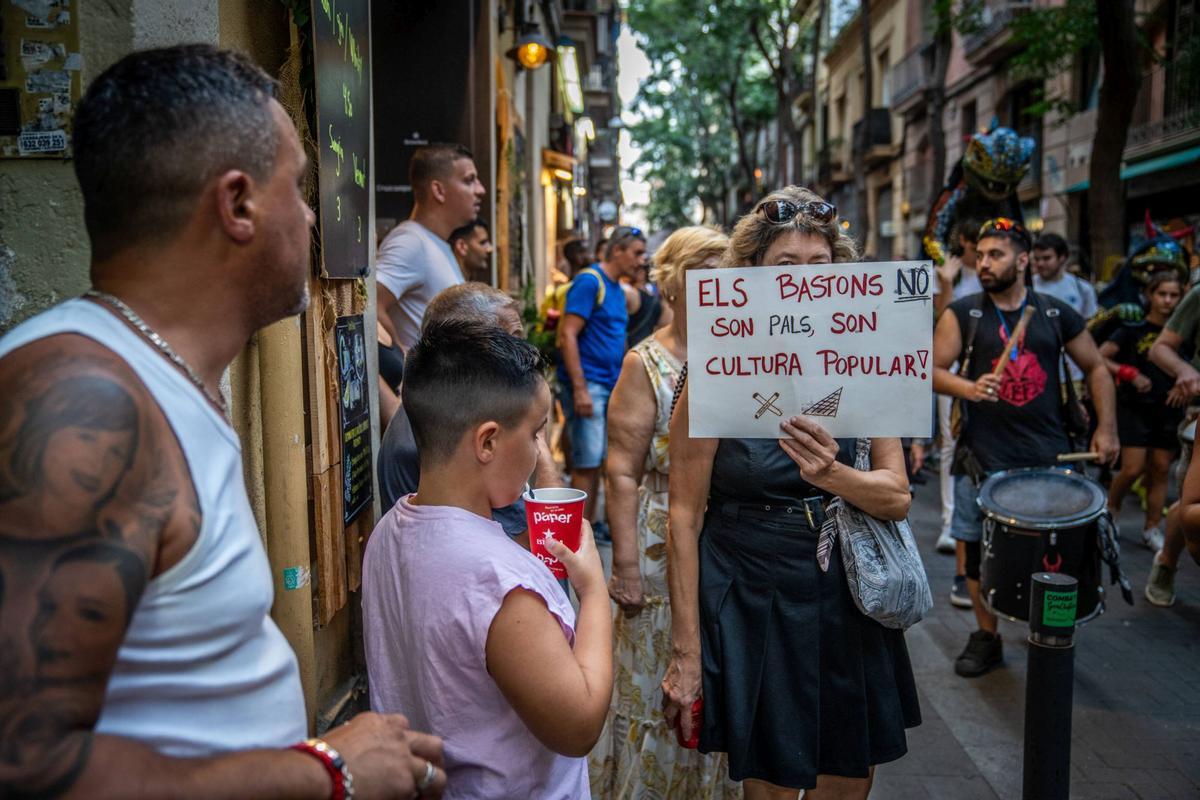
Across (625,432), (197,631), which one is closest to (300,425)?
(625,432)

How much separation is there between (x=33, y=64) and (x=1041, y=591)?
3210mm

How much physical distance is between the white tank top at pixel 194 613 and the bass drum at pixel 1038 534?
12.6 feet

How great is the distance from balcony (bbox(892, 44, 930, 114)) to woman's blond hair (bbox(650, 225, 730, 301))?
25261mm

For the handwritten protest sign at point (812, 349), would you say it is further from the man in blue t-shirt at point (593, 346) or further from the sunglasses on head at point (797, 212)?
the man in blue t-shirt at point (593, 346)

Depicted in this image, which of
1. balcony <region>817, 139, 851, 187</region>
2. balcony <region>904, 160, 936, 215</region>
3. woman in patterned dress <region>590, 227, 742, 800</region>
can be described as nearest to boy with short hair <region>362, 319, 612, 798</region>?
woman in patterned dress <region>590, 227, 742, 800</region>

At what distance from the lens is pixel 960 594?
5.95 metres

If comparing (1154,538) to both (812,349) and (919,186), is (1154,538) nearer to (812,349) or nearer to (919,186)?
(812,349)

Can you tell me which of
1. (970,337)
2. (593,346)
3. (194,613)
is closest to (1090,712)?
(970,337)

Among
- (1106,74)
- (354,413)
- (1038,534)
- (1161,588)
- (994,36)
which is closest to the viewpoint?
(354,413)

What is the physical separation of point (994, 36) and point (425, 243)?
21702 millimetres

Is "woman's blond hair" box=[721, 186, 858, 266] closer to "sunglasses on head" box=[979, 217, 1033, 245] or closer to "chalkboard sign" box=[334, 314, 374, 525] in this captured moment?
"chalkboard sign" box=[334, 314, 374, 525]

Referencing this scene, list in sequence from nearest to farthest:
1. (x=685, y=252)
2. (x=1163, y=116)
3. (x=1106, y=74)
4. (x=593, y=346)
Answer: (x=685, y=252) → (x=593, y=346) → (x=1106, y=74) → (x=1163, y=116)

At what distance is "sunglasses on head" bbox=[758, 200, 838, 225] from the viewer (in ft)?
8.72

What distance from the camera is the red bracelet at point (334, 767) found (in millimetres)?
1219
